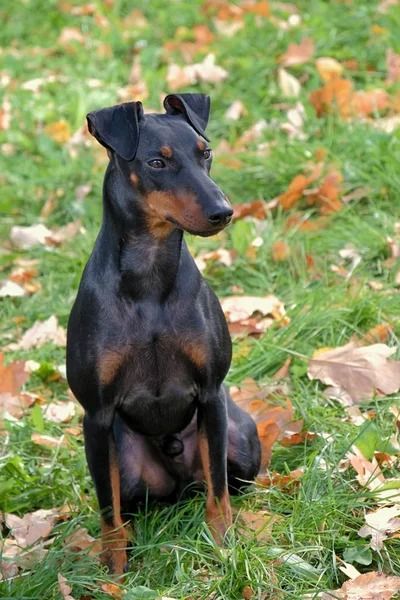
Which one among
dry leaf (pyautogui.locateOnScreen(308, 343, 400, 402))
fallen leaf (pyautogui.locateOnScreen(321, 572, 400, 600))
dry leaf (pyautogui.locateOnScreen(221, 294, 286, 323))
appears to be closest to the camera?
fallen leaf (pyautogui.locateOnScreen(321, 572, 400, 600))

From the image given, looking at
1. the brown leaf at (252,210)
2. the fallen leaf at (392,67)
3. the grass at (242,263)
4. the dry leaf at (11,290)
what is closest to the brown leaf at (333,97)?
the grass at (242,263)

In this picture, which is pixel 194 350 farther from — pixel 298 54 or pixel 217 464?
pixel 298 54

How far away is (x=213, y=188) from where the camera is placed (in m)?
2.76

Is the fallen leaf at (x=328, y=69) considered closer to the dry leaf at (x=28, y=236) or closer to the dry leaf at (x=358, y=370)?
the dry leaf at (x=28, y=236)

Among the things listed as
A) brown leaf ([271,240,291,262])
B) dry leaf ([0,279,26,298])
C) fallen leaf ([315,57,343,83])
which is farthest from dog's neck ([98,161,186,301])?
fallen leaf ([315,57,343,83])

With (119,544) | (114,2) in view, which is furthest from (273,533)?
(114,2)

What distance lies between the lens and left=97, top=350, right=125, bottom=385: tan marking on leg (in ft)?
9.52

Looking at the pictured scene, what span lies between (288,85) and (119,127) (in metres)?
3.56

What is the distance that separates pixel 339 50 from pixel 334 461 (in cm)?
→ 406

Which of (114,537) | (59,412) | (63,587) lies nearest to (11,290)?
(59,412)

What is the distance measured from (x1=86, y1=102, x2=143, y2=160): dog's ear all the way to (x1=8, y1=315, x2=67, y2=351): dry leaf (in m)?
1.80

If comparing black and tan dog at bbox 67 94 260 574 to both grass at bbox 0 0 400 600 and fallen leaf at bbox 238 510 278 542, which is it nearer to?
fallen leaf at bbox 238 510 278 542

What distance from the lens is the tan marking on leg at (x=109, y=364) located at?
2.90 metres

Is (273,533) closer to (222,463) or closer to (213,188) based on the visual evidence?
(222,463)
